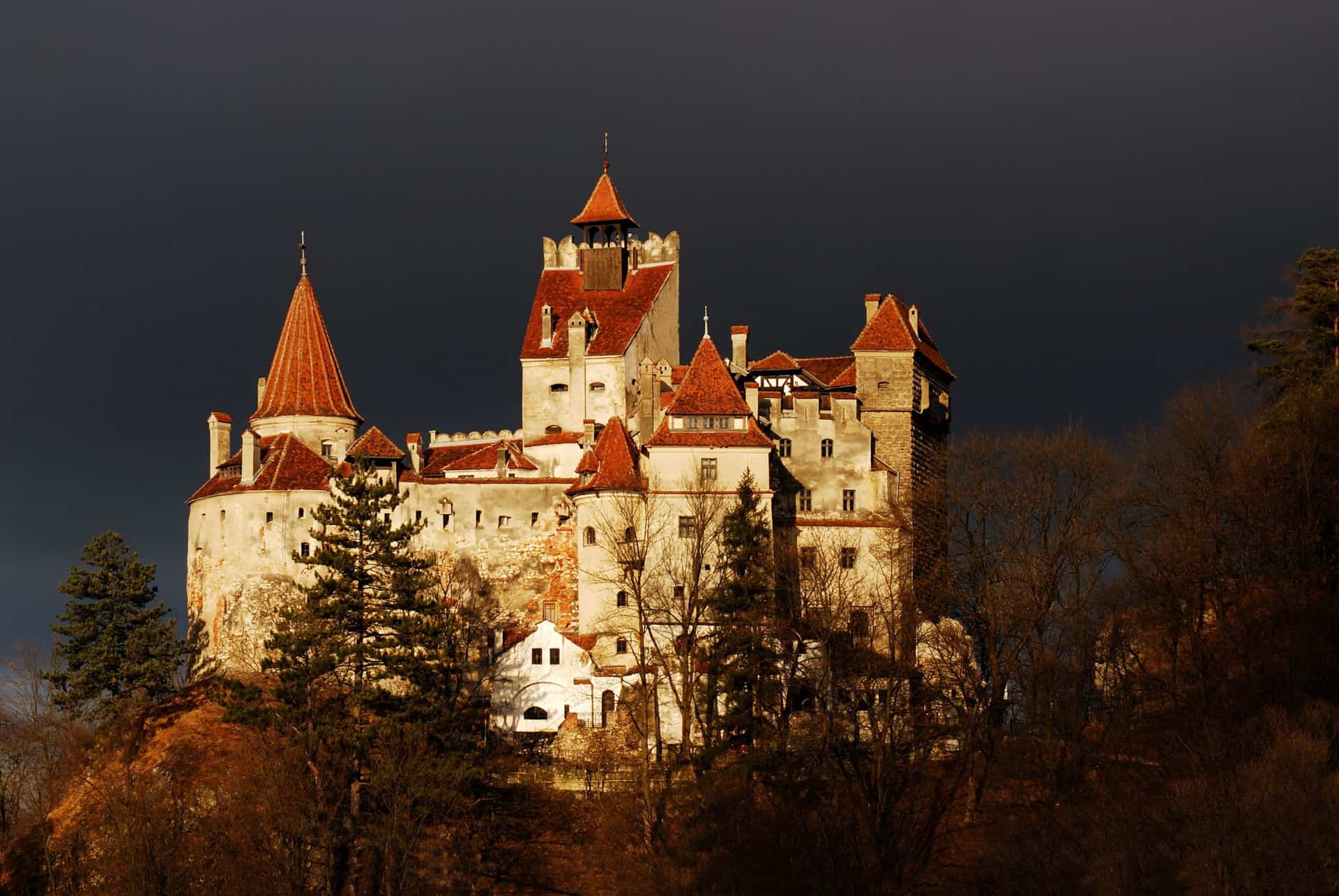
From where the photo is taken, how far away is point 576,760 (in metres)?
74.2

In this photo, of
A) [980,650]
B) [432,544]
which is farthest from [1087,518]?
[432,544]

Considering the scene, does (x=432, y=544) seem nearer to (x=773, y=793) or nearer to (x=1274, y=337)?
(x=773, y=793)

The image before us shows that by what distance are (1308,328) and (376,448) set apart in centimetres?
3562

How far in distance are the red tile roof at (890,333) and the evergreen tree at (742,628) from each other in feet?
46.2

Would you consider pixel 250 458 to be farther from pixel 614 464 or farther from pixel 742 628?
pixel 742 628

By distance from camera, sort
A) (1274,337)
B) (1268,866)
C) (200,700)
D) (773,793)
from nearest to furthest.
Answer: (1268,866), (773,793), (1274,337), (200,700)

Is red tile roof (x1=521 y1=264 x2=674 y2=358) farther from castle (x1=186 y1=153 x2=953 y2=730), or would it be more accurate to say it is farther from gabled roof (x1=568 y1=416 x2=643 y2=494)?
gabled roof (x1=568 y1=416 x2=643 y2=494)

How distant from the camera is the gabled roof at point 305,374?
9088 centimetres

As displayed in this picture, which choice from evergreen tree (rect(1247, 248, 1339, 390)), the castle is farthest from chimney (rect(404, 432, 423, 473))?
evergreen tree (rect(1247, 248, 1339, 390))

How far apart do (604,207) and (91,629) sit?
98.0 ft

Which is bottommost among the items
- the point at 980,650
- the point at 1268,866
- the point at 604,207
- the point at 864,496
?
the point at 1268,866

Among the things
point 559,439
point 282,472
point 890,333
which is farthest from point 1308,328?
point 282,472

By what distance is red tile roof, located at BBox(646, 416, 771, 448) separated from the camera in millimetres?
78438

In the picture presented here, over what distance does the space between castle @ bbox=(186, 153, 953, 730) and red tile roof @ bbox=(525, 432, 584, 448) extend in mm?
88
